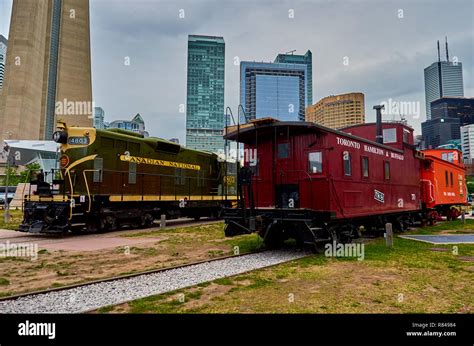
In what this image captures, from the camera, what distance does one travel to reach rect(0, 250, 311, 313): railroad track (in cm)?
511

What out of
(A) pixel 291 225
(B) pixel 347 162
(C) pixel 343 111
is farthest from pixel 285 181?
(C) pixel 343 111

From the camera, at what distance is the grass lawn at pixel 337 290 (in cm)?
489

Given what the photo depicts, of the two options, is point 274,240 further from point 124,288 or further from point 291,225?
point 124,288

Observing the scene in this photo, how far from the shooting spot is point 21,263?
27.6 feet

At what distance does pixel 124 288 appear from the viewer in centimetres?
604

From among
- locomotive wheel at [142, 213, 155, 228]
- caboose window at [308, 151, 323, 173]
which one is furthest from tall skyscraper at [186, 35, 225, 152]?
caboose window at [308, 151, 323, 173]

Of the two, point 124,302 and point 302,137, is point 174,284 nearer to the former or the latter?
point 124,302

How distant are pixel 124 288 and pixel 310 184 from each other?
5.62 metres

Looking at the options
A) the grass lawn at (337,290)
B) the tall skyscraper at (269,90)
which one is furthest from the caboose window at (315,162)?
the tall skyscraper at (269,90)

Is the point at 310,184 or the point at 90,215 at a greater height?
the point at 310,184

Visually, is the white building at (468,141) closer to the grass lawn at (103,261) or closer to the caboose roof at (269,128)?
the caboose roof at (269,128)

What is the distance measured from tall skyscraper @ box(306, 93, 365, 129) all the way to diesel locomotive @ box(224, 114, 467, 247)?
36.5 m

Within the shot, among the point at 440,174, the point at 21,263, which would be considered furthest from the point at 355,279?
the point at 440,174

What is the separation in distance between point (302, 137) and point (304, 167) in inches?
36.1
